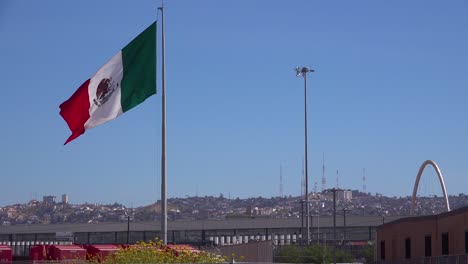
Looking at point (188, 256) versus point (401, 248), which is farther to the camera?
point (401, 248)

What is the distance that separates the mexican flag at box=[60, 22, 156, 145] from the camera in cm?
2841

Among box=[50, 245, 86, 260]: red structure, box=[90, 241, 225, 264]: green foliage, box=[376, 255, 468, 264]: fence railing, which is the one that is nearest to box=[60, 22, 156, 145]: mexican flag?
box=[90, 241, 225, 264]: green foliage

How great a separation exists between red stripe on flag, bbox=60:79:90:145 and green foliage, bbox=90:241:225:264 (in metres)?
3.96

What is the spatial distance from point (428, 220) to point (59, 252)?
16172 mm

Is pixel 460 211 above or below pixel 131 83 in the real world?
below

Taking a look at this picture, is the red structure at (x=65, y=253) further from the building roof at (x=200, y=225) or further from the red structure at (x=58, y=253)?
the building roof at (x=200, y=225)

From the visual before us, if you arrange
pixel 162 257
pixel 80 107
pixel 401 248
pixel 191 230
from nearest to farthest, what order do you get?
pixel 162 257
pixel 80 107
pixel 401 248
pixel 191 230

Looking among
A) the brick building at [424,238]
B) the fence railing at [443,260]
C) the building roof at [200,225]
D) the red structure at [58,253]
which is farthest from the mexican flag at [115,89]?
the building roof at [200,225]

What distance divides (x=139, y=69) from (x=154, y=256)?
6.19 metres

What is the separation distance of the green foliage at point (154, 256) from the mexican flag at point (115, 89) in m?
4.00

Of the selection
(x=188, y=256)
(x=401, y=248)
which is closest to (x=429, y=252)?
(x=401, y=248)

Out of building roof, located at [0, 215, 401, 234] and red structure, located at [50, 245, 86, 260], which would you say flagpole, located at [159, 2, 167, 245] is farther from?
building roof, located at [0, 215, 401, 234]

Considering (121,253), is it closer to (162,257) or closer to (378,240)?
(162,257)

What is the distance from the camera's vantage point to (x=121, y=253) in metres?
25.9
